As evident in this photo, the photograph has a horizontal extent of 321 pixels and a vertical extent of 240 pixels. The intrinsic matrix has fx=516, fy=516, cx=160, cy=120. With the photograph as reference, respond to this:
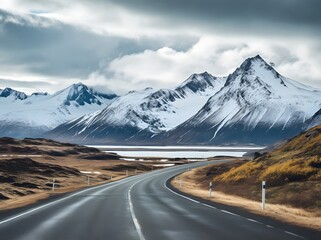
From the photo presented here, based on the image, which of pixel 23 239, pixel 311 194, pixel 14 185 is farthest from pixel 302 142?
pixel 23 239

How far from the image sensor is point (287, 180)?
128ft

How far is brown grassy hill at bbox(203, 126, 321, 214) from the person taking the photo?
3198 centimetres

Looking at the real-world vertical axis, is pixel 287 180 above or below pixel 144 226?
above

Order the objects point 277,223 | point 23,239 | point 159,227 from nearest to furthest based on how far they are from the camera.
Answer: point 23,239
point 159,227
point 277,223

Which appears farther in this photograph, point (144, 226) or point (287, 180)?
point (287, 180)

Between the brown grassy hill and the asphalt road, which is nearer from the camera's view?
the asphalt road

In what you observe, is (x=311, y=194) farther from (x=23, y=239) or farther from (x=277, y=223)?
(x=23, y=239)

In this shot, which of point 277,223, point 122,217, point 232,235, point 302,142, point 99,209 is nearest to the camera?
point 232,235

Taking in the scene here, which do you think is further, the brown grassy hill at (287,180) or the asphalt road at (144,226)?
the brown grassy hill at (287,180)

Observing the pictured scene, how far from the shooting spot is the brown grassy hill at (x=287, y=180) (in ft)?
105

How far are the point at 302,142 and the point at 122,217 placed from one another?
4000cm

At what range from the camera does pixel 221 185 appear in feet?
167

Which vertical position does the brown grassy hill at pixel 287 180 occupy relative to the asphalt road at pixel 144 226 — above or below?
above

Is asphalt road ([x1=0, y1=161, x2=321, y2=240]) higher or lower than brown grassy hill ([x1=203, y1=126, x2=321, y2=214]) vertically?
lower
